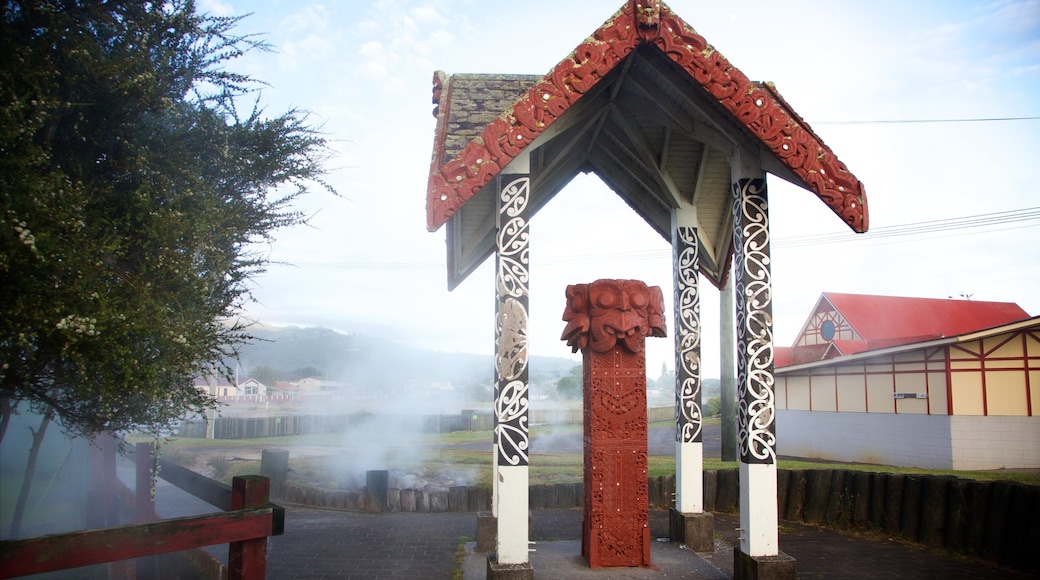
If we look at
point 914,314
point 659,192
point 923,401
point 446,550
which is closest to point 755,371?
point 659,192

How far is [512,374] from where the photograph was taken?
592 centimetres

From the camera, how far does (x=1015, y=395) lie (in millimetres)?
18000

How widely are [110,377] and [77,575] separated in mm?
5321

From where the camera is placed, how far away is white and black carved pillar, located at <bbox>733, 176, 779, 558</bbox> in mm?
5926

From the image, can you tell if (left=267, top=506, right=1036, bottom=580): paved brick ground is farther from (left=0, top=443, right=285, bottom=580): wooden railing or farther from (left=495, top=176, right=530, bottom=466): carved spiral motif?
(left=0, top=443, right=285, bottom=580): wooden railing

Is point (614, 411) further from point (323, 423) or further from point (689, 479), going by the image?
point (323, 423)

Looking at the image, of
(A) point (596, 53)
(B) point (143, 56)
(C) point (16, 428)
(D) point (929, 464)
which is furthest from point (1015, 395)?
(C) point (16, 428)

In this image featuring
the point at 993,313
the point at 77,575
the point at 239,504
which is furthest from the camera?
the point at 993,313

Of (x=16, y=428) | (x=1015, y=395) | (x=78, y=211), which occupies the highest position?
(x=78, y=211)

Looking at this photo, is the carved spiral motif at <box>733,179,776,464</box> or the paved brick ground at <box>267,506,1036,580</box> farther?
the paved brick ground at <box>267,506,1036,580</box>

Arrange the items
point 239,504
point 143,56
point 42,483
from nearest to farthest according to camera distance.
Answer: point 239,504
point 143,56
point 42,483

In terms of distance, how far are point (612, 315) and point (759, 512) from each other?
8.35ft

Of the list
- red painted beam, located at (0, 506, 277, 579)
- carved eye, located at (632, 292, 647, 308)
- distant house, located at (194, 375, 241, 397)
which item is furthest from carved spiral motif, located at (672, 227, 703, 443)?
distant house, located at (194, 375, 241, 397)

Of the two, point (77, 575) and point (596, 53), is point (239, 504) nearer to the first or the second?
point (596, 53)
